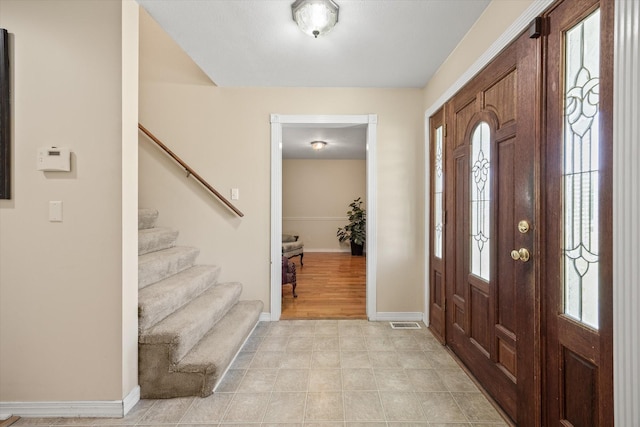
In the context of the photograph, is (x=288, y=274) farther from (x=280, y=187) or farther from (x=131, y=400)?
(x=131, y=400)

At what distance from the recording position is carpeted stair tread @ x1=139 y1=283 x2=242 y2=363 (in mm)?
1705

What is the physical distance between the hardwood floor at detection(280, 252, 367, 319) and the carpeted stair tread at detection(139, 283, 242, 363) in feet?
2.71

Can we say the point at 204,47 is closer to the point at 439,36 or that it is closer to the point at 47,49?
the point at 47,49

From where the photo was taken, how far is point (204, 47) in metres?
2.19

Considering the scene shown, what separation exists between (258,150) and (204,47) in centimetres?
98

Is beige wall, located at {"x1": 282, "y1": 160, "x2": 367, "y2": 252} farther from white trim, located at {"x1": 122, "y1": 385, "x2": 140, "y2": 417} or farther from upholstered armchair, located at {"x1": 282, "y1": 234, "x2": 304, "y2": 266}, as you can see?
white trim, located at {"x1": 122, "y1": 385, "x2": 140, "y2": 417}

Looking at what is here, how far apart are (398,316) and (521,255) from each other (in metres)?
1.76

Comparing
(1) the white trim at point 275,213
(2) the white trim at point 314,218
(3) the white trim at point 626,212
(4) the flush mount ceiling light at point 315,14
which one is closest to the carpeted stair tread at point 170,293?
(1) the white trim at point 275,213

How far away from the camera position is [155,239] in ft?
8.06

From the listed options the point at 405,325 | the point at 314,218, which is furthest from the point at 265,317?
the point at 314,218

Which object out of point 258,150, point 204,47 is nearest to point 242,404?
point 258,150

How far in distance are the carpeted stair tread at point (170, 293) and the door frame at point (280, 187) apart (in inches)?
24.9

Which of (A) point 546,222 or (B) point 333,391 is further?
(B) point 333,391

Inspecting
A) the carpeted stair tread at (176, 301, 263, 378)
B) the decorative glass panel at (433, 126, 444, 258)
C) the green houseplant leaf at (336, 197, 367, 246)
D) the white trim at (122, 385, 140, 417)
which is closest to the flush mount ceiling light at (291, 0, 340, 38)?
the decorative glass panel at (433, 126, 444, 258)
